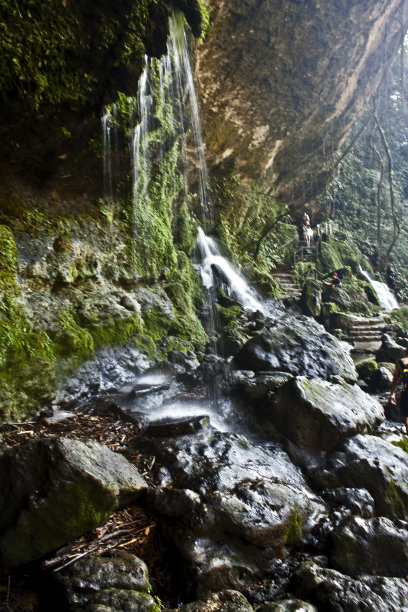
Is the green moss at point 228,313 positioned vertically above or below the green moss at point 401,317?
above

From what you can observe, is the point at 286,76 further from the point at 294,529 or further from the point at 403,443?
the point at 294,529

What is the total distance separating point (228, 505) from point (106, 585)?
45.3 inches

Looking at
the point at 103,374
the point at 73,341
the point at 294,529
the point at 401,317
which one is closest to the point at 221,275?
the point at 103,374

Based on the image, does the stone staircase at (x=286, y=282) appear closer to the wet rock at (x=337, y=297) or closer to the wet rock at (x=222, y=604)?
Answer: the wet rock at (x=337, y=297)

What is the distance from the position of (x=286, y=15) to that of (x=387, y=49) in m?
6.40

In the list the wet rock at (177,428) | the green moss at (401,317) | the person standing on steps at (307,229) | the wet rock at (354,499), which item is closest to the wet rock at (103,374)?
the wet rock at (177,428)

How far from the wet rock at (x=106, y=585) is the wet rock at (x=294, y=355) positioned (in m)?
4.98

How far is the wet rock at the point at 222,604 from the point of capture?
218 cm

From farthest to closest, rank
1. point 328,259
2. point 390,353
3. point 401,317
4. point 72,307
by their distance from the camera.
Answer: point 328,259 → point 401,317 → point 390,353 → point 72,307

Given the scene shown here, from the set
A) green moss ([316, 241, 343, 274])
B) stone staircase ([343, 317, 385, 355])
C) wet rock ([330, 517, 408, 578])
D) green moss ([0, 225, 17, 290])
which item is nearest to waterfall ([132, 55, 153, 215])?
green moss ([0, 225, 17, 290])

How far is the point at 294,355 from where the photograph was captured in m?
7.41

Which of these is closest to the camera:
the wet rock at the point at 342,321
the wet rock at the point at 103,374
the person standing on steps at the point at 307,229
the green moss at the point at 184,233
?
the wet rock at the point at 103,374

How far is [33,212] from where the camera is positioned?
564 cm

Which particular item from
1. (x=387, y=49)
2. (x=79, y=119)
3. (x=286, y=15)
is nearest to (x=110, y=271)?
(x=79, y=119)
